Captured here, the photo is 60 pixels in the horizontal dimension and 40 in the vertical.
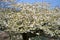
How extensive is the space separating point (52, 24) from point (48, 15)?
0.60 feet

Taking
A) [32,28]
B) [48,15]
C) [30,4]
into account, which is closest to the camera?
[32,28]

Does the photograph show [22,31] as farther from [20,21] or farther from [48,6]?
[48,6]

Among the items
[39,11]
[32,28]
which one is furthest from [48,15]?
[32,28]

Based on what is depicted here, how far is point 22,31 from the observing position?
264 centimetres

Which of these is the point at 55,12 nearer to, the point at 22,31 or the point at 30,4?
the point at 30,4

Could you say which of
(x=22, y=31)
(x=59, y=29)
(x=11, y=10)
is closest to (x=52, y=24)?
(x=59, y=29)

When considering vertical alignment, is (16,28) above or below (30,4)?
below

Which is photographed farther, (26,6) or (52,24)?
(26,6)

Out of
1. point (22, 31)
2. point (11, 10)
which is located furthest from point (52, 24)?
point (11, 10)

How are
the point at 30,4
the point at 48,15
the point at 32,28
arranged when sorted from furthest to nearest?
1. the point at 30,4
2. the point at 48,15
3. the point at 32,28

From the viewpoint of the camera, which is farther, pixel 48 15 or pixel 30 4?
pixel 30 4

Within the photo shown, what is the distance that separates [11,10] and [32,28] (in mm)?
546

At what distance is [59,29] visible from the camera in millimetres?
2781

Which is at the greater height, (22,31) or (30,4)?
(30,4)
